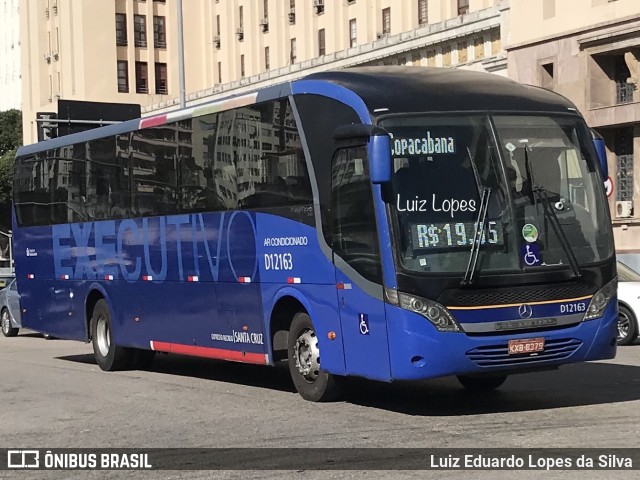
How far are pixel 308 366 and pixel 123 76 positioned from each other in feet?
245

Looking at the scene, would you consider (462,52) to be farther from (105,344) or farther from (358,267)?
(358,267)

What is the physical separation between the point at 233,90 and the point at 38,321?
156 ft

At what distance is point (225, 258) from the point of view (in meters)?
15.1

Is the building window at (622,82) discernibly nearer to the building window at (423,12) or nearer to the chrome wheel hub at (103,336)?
the building window at (423,12)

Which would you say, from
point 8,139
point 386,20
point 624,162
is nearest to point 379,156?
point 624,162

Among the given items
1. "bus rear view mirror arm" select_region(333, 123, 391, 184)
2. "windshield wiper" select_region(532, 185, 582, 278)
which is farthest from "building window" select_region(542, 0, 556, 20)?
"bus rear view mirror arm" select_region(333, 123, 391, 184)

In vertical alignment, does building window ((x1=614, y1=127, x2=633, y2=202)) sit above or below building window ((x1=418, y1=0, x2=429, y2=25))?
below

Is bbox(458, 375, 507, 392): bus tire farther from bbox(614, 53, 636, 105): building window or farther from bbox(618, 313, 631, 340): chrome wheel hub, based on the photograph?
bbox(614, 53, 636, 105): building window

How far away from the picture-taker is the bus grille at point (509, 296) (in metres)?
11.6

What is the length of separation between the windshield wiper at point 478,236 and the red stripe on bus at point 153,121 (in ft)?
20.0

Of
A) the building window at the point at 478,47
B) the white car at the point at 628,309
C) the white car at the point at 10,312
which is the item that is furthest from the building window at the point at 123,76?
the white car at the point at 628,309

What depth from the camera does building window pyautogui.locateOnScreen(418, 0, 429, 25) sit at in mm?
55569

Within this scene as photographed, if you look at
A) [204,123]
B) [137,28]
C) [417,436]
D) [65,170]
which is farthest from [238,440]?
[137,28]

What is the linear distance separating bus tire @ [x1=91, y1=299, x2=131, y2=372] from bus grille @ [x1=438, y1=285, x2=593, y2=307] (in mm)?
8062
